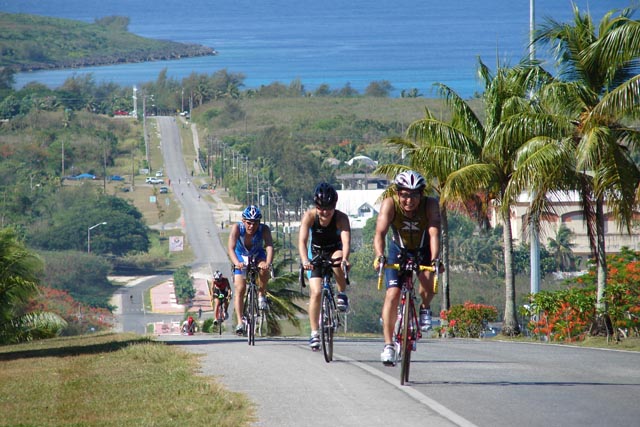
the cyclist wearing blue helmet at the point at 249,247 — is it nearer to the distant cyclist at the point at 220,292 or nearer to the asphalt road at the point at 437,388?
the asphalt road at the point at 437,388

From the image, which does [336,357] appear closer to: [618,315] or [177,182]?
[618,315]

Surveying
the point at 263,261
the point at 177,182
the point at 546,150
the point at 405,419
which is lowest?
the point at 405,419

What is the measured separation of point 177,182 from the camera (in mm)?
152750

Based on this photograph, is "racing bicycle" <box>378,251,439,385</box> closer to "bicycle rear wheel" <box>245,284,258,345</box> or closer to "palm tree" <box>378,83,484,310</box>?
"bicycle rear wheel" <box>245,284,258,345</box>

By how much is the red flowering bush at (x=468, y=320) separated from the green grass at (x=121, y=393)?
13362 millimetres

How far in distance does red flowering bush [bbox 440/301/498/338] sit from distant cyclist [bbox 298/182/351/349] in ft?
51.1

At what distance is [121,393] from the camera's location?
1209 cm

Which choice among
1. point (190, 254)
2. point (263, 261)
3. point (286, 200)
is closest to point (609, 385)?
point (263, 261)

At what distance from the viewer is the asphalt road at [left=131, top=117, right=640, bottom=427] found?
991 centimetres

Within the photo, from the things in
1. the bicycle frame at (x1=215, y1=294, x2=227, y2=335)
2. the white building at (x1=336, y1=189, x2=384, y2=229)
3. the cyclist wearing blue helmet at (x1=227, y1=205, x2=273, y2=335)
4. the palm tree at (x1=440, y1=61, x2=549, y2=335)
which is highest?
the white building at (x1=336, y1=189, x2=384, y2=229)

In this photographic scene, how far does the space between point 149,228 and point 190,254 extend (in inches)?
567

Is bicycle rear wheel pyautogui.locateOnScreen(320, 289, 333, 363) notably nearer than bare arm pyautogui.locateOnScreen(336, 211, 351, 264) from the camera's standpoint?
No

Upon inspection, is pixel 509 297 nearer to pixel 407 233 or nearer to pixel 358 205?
pixel 407 233

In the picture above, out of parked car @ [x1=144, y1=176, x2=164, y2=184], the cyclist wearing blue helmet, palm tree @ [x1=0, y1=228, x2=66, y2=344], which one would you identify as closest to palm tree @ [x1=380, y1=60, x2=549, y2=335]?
palm tree @ [x1=0, y1=228, x2=66, y2=344]
